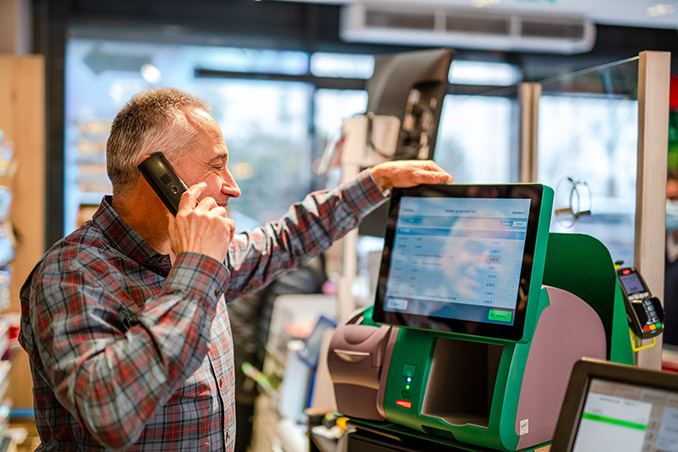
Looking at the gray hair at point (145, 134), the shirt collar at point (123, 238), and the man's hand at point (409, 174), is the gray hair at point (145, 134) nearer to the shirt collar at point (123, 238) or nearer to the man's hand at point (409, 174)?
the shirt collar at point (123, 238)

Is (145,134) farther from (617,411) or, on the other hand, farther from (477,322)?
(617,411)

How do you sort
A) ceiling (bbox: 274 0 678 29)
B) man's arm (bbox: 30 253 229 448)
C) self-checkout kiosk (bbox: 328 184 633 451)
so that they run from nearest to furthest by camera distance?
man's arm (bbox: 30 253 229 448), self-checkout kiosk (bbox: 328 184 633 451), ceiling (bbox: 274 0 678 29)

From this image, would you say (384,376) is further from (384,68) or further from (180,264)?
(384,68)

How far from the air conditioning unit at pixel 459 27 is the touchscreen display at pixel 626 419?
4.67 m

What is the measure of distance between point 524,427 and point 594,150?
41.7 inches

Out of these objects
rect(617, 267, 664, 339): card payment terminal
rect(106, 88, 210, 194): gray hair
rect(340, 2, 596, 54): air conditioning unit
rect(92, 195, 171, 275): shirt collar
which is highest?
rect(340, 2, 596, 54): air conditioning unit

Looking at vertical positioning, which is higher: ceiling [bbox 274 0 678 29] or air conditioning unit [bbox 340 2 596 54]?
ceiling [bbox 274 0 678 29]

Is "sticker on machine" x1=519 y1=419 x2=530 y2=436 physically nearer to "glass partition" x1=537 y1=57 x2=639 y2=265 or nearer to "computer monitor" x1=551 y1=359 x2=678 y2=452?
"computer monitor" x1=551 y1=359 x2=678 y2=452

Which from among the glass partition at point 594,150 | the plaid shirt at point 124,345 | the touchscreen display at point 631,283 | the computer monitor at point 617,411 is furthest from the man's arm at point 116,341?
the glass partition at point 594,150

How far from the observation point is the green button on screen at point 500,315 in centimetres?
111

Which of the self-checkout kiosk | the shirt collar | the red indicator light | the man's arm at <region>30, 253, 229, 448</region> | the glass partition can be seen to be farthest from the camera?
the glass partition

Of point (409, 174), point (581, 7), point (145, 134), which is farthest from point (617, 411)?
point (581, 7)

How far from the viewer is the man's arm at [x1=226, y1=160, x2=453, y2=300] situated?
1656 millimetres

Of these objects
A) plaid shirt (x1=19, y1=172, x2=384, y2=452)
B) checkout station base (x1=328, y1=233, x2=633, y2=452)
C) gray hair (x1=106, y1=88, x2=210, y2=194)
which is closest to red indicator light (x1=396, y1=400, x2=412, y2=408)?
checkout station base (x1=328, y1=233, x2=633, y2=452)
